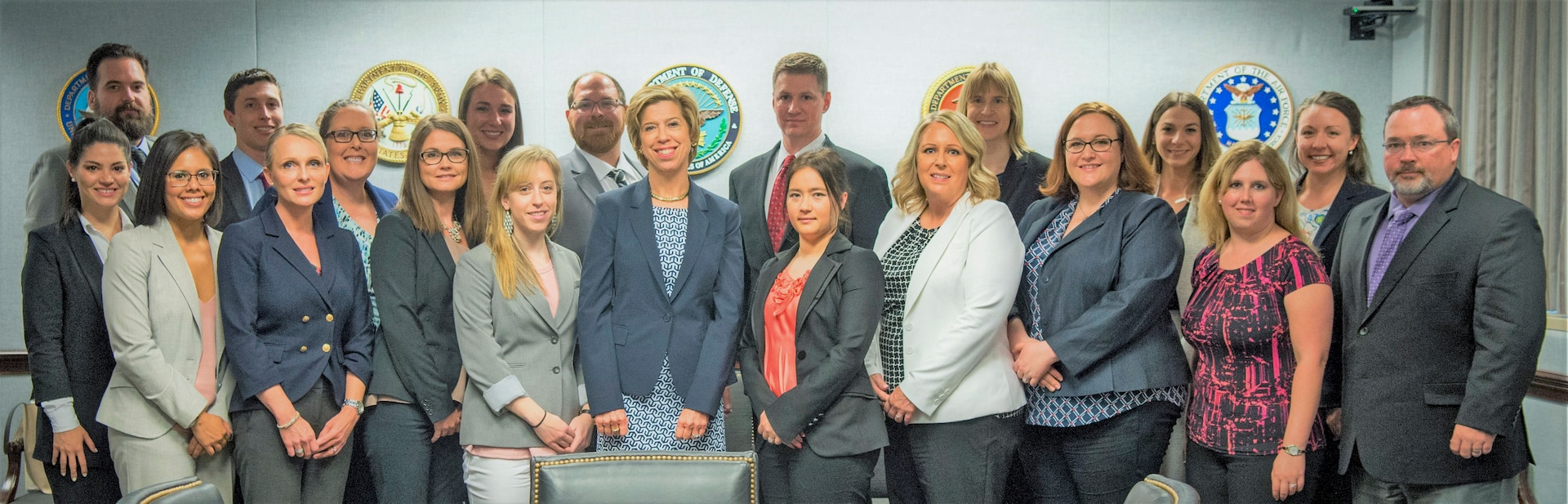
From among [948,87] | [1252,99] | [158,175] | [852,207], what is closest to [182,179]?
[158,175]

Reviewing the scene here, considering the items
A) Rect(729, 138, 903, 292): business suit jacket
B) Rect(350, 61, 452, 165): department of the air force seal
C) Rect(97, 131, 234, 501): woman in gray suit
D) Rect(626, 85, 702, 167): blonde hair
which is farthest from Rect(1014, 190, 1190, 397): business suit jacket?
Rect(350, 61, 452, 165): department of the air force seal

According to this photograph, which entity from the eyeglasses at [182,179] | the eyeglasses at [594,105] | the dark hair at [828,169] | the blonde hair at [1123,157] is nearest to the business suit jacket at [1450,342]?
the blonde hair at [1123,157]

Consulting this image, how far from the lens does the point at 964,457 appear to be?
300cm

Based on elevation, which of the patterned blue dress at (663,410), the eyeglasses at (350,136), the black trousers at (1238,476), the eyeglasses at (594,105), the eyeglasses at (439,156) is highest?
the eyeglasses at (594,105)

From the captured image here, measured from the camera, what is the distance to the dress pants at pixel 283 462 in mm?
3135

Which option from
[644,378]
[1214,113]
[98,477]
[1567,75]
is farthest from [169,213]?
[1567,75]

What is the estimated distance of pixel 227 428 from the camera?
128 inches

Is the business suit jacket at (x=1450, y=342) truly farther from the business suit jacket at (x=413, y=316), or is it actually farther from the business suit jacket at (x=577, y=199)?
the business suit jacket at (x=413, y=316)

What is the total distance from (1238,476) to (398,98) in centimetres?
382

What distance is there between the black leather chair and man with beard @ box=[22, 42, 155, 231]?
114 inches

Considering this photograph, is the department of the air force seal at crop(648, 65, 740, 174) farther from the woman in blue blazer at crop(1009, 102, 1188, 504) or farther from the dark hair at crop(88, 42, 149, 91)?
the dark hair at crop(88, 42, 149, 91)

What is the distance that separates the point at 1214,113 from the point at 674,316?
288 centimetres

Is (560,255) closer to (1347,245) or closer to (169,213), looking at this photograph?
(169,213)

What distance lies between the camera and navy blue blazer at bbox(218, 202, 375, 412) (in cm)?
312
